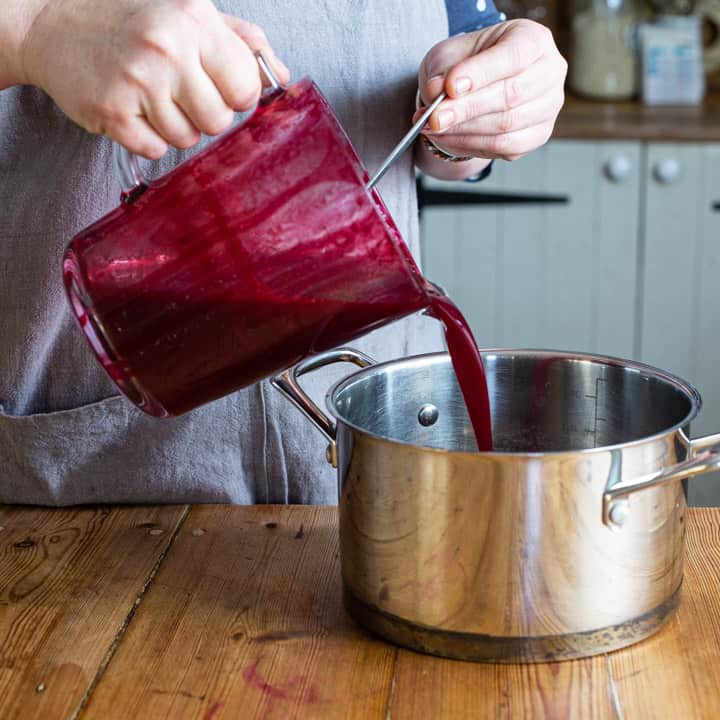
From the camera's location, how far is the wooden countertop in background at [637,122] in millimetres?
2279

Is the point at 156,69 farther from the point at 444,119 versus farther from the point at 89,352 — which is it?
the point at 89,352

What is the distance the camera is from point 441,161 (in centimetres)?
117

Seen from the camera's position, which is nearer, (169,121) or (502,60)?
(169,121)

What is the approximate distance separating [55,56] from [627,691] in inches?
21.3

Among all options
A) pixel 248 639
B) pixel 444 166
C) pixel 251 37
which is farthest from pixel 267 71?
A: pixel 444 166

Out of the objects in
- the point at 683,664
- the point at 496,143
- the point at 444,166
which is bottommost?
the point at 683,664

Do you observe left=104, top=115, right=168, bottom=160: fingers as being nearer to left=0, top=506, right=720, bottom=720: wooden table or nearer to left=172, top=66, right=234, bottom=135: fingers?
left=172, top=66, right=234, bottom=135: fingers

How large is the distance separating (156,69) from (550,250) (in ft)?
5.70

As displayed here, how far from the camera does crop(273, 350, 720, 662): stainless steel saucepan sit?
29.3 inches

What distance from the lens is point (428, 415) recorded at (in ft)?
3.22

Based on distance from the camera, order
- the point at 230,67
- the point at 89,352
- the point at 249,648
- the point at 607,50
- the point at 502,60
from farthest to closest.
Result: 1. the point at 607,50
2. the point at 89,352
3. the point at 502,60
4. the point at 249,648
5. the point at 230,67

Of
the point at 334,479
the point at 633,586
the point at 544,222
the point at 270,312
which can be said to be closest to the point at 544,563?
the point at 633,586

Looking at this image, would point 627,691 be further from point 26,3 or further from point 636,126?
point 636,126

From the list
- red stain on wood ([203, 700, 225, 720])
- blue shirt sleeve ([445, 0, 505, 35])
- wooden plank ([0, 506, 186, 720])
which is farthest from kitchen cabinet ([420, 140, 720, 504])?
red stain on wood ([203, 700, 225, 720])
